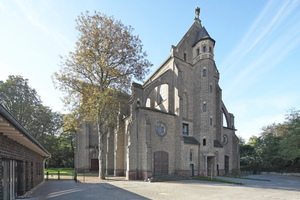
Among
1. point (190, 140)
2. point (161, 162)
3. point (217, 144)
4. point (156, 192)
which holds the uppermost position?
point (190, 140)

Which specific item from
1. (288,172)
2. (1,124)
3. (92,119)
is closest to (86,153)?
(92,119)

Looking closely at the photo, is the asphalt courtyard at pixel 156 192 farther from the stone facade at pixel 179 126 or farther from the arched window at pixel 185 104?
the arched window at pixel 185 104

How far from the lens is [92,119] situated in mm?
20875

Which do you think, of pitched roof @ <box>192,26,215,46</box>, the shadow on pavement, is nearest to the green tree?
pitched roof @ <box>192,26,215,46</box>

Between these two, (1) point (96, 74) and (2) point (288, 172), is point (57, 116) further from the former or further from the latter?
(2) point (288, 172)

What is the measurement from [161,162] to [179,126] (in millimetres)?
5134

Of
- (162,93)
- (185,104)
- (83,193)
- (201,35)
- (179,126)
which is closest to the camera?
(83,193)

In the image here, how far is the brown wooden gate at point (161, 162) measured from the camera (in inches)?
868

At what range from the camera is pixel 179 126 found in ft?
80.4

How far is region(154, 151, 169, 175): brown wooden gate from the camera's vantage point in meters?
22.0

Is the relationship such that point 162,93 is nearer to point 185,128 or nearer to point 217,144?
point 185,128

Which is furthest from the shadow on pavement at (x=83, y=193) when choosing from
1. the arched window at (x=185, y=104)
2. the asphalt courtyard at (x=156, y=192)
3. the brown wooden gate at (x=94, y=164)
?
the arched window at (x=185, y=104)

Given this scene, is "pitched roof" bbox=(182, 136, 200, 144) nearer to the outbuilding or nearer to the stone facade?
the stone facade

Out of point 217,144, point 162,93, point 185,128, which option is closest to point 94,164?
point 185,128
